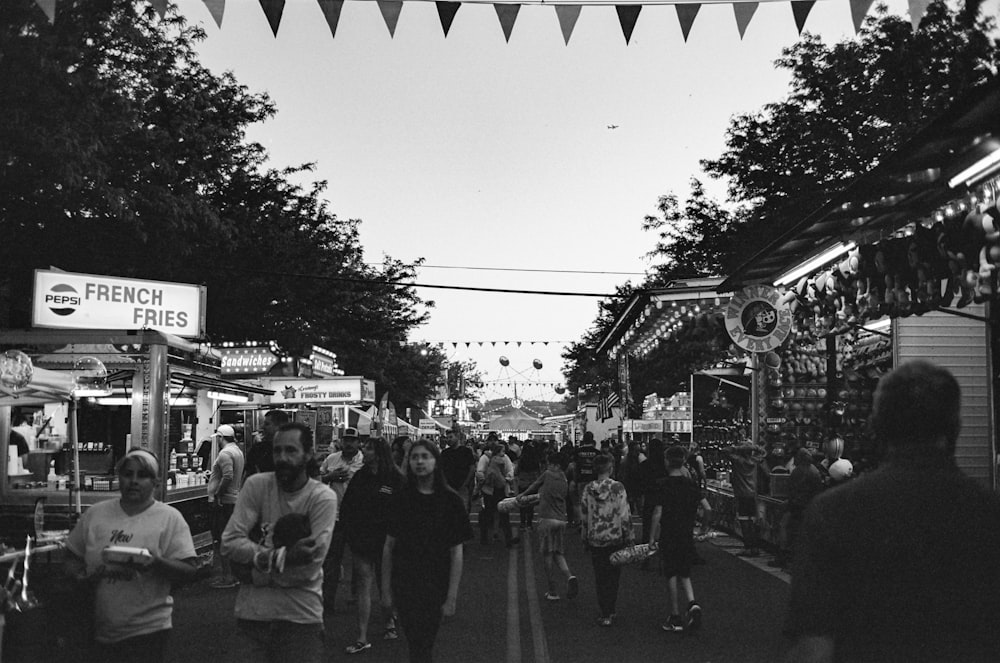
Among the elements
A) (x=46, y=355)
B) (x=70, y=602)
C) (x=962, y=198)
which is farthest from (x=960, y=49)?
(x=70, y=602)

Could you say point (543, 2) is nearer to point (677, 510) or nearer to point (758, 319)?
point (677, 510)

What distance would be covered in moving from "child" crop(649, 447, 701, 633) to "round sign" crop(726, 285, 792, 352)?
16.1 feet

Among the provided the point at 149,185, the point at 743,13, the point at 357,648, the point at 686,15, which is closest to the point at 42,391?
the point at 357,648

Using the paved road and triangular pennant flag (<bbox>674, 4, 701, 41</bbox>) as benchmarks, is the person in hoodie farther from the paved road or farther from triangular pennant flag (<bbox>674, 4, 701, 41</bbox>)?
triangular pennant flag (<bbox>674, 4, 701, 41</bbox>)

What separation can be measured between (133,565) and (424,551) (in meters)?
2.06

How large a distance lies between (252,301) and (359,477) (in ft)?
70.4

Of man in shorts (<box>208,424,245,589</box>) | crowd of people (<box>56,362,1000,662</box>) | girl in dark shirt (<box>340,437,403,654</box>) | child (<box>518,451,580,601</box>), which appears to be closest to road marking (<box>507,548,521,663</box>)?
child (<box>518,451,580,601</box>)

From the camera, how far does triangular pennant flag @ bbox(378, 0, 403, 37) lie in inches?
330

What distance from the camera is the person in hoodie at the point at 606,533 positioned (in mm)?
9977

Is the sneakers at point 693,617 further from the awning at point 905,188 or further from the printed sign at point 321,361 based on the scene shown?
the printed sign at point 321,361

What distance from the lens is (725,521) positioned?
1978cm

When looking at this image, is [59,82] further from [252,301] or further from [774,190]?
[774,190]

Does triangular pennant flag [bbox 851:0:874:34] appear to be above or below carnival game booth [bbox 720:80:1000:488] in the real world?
above

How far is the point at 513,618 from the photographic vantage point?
10.4 meters
